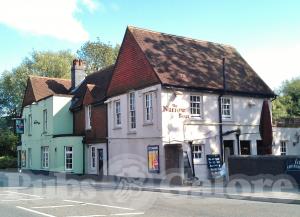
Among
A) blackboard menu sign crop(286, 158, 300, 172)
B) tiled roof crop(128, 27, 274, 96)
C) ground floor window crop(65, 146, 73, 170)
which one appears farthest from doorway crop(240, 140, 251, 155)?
ground floor window crop(65, 146, 73, 170)

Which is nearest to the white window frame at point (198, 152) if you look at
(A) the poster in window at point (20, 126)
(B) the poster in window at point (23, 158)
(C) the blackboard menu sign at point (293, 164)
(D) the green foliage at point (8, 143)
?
(C) the blackboard menu sign at point (293, 164)

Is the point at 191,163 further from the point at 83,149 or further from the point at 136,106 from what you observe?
the point at 83,149

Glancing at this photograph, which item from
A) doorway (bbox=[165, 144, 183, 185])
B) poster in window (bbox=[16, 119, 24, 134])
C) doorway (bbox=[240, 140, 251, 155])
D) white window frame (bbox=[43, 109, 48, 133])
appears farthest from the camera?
poster in window (bbox=[16, 119, 24, 134])

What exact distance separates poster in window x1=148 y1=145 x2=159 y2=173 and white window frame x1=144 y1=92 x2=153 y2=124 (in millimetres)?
1611

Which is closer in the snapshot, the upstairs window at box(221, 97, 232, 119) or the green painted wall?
the upstairs window at box(221, 97, 232, 119)

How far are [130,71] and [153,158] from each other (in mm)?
6294

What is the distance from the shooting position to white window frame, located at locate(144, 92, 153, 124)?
81.0 feet

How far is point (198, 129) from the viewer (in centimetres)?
2489

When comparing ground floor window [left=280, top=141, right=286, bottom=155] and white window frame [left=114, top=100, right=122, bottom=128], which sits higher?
white window frame [left=114, top=100, right=122, bottom=128]

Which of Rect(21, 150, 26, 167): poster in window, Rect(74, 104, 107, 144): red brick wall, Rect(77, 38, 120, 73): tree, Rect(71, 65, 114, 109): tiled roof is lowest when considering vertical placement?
Rect(21, 150, 26, 167): poster in window

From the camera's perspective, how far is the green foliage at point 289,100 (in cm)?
5397

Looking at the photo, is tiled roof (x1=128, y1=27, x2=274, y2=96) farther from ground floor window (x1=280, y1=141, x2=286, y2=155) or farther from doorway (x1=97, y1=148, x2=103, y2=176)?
doorway (x1=97, y1=148, x2=103, y2=176)

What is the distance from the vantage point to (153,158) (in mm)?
24219

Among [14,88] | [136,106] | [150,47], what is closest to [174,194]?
[136,106]
